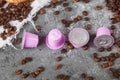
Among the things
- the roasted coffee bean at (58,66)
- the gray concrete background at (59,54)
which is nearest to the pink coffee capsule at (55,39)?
the gray concrete background at (59,54)

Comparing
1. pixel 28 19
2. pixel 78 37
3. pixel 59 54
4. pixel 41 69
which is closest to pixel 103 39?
pixel 78 37

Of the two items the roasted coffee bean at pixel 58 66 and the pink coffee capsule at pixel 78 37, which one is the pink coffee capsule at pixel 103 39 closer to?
the pink coffee capsule at pixel 78 37

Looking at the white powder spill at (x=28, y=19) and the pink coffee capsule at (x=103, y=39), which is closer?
the pink coffee capsule at (x=103, y=39)

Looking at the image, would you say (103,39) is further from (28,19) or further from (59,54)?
(28,19)

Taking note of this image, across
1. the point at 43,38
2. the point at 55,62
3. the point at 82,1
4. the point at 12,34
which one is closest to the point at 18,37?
the point at 12,34

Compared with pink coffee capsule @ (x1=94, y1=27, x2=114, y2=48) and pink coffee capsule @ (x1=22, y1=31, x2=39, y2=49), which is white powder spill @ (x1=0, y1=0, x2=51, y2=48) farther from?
pink coffee capsule @ (x1=94, y1=27, x2=114, y2=48)

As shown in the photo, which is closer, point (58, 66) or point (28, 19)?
point (58, 66)
